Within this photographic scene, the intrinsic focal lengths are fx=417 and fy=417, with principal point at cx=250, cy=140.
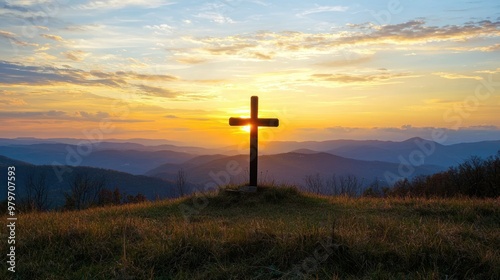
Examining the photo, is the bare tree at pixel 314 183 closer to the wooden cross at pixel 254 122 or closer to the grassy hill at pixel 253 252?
the wooden cross at pixel 254 122

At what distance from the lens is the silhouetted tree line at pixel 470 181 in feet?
47.0

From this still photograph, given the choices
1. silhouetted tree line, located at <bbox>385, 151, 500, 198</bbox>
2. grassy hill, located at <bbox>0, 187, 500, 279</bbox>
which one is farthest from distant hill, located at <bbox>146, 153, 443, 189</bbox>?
grassy hill, located at <bbox>0, 187, 500, 279</bbox>

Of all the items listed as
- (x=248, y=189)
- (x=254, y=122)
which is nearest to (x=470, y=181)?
(x=254, y=122)

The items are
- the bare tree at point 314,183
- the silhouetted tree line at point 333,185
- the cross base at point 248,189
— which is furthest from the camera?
the bare tree at point 314,183

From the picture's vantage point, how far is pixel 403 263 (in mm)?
5086

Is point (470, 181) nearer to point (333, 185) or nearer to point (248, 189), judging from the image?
point (333, 185)

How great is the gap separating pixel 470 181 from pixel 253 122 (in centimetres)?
834

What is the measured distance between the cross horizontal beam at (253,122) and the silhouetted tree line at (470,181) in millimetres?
4836

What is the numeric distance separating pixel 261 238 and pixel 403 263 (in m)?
1.84

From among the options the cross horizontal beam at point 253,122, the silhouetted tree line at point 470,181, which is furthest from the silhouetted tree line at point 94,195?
the silhouetted tree line at point 470,181

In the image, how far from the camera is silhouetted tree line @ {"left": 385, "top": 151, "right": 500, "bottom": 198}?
14.3 meters

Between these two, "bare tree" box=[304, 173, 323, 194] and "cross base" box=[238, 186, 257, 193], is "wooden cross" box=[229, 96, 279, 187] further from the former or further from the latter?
"bare tree" box=[304, 173, 323, 194]

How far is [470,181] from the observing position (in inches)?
594

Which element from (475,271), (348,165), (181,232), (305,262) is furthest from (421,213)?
(348,165)
